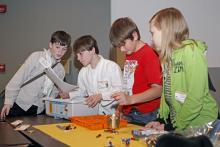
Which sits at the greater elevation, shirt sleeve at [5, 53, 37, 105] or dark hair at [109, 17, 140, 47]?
dark hair at [109, 17, 140, 47]

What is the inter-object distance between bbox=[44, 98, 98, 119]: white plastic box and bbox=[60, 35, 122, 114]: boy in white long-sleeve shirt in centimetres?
10

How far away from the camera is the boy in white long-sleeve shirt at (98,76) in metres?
2.23

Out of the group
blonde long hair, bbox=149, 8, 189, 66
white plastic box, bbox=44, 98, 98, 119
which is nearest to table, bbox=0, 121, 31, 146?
white plastic box, bbox=44, 98, 98, 119

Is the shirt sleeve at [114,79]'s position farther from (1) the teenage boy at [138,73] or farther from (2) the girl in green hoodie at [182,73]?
(2) the girl in green hoodie at [182,73]

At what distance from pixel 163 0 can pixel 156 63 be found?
5.22 feet

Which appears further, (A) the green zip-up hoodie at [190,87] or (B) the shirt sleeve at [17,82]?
(B) the shirt sleeve at [17,82]

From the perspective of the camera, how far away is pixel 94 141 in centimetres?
139

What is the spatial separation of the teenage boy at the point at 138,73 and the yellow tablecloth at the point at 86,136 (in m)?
0.27

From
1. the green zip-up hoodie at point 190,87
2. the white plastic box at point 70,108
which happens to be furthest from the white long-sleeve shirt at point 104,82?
the green zip-up hoodie at point 190,87

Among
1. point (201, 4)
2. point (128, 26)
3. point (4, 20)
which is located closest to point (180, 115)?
point (128, 26)

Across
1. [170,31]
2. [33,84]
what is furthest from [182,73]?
[33,84]

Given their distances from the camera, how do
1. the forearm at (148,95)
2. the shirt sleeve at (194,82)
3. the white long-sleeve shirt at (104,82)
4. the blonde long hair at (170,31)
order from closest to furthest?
the shirt sleeve at (194,82)
the blonde long hair at (170,31)
the forearm at (148,95)
the white long-sleeve shirt at (104,82)

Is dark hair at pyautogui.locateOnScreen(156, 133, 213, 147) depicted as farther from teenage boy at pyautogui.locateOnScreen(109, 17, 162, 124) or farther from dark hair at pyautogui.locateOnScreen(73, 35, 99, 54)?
dark hair at pyautogui.locateOnScreen(73, 35, 99, 54)

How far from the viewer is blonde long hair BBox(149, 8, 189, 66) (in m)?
1.55
